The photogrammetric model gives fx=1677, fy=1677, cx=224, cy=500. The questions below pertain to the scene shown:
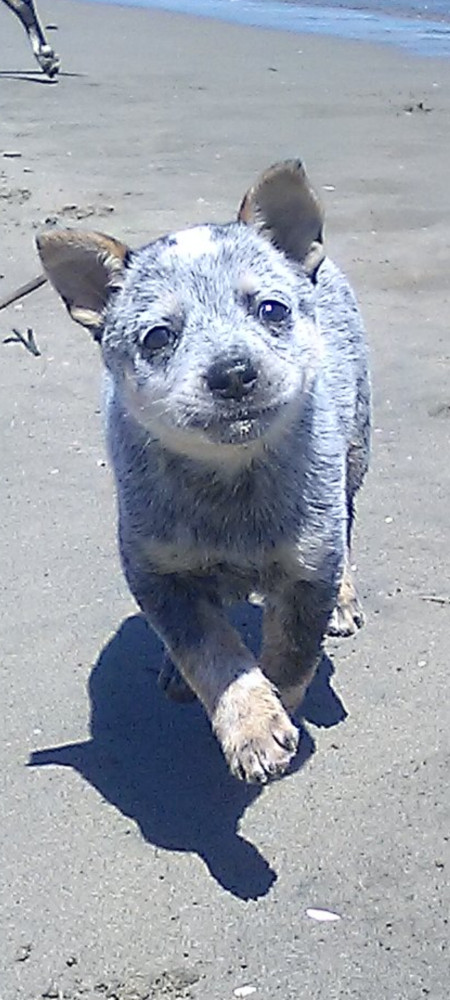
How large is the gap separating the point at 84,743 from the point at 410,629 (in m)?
1.06

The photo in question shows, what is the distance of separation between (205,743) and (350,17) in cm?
1584

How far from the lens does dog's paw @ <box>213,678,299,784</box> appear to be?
3.71m

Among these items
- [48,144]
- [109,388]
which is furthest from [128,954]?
[48,144]

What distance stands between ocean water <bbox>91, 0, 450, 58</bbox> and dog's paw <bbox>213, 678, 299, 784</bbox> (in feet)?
41.0

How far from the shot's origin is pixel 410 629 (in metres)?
4.93

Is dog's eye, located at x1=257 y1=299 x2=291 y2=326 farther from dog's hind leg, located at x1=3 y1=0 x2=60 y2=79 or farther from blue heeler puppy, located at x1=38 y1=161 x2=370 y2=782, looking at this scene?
dog's hind leg, located at x1=3 y1=0 x2=60 y2=79

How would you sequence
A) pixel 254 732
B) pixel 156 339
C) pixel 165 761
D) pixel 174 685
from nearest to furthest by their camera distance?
1. pixel 254 732
2. pixel 156 339
3. pixel 165 761
4. pixel 174 685

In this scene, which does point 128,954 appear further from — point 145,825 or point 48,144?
point 48,144

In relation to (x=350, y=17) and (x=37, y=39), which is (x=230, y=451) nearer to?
(x=37, y=39)

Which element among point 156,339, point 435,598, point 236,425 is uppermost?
point 156,339

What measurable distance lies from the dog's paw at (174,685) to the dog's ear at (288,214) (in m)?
1.18

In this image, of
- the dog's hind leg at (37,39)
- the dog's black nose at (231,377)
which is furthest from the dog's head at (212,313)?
the dog's hind leg at (37,39)

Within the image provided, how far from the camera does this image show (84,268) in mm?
4145

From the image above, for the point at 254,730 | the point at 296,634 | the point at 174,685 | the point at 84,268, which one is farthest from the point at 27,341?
the point at 254,730
